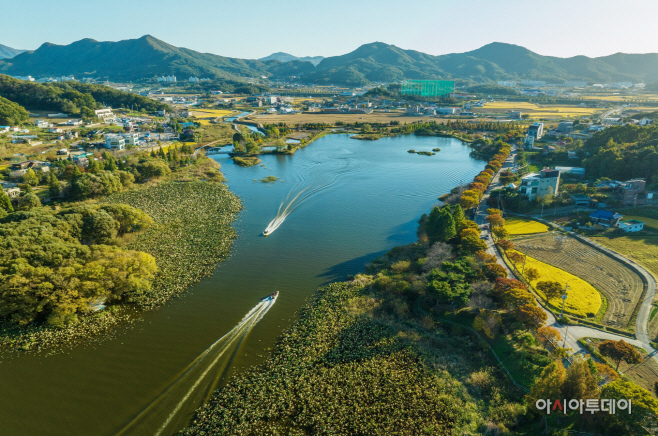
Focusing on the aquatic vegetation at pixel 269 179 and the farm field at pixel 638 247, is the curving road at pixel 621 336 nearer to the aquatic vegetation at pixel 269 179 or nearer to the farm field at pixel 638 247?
the farm field at pixel 638 247

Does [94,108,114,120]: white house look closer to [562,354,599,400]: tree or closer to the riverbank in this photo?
the riverbank

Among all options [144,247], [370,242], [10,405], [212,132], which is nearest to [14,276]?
[10,405]

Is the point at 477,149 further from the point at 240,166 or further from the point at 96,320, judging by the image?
the point at 96,320

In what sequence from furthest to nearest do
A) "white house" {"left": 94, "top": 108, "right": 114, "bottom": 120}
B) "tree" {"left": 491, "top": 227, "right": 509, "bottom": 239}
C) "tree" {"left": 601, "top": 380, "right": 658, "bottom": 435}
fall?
"white house" {"left": 94, "top": 108, "right": 114, "bottom": 120} → "tree" {"left": 491, "top": 227, "right": 509, "bottom": 239} → "tree" {"left": 601, "top": 380, "right": 658, "bottom": 435}

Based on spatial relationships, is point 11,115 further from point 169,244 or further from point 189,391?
point 189,391

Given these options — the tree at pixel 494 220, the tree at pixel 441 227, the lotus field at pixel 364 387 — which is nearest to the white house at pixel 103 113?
the tree at pixel 441 227

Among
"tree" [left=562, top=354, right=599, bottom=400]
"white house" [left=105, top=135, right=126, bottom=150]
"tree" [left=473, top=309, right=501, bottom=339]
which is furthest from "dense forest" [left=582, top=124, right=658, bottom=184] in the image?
"white house" [left=105, top=135, right=126, bottom=150]
